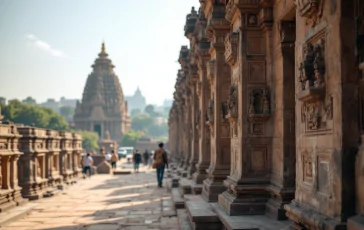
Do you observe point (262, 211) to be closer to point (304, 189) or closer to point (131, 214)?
point (304, 189)

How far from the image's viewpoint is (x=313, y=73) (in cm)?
489

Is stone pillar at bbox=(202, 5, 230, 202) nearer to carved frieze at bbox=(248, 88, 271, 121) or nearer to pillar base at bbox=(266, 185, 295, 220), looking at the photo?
carved frieze at bbox=(248, 88, 271, 121)

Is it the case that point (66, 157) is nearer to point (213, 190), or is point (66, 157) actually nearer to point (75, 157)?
point (75, 157)

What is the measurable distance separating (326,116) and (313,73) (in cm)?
49

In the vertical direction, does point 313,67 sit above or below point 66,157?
above

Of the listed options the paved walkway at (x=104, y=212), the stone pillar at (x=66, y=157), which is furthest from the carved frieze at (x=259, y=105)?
the stone pillar at (x=66, y=157)

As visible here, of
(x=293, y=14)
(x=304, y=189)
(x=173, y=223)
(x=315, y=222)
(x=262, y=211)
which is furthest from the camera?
(x=173, y=223)

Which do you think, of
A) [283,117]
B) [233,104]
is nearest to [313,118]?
[283,117]

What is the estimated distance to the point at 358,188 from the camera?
4.23m

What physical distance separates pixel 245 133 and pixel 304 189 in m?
2.73

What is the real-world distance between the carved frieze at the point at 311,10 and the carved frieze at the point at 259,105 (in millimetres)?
2814

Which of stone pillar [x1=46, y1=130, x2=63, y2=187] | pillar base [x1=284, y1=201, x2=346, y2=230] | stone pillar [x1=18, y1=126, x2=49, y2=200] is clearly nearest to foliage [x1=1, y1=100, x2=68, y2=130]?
stone pillar [x1=46, y1=130, x2=63, y2=187]

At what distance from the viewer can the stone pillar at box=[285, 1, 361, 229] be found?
4.31 meters

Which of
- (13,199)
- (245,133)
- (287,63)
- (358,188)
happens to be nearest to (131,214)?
(13,199)
